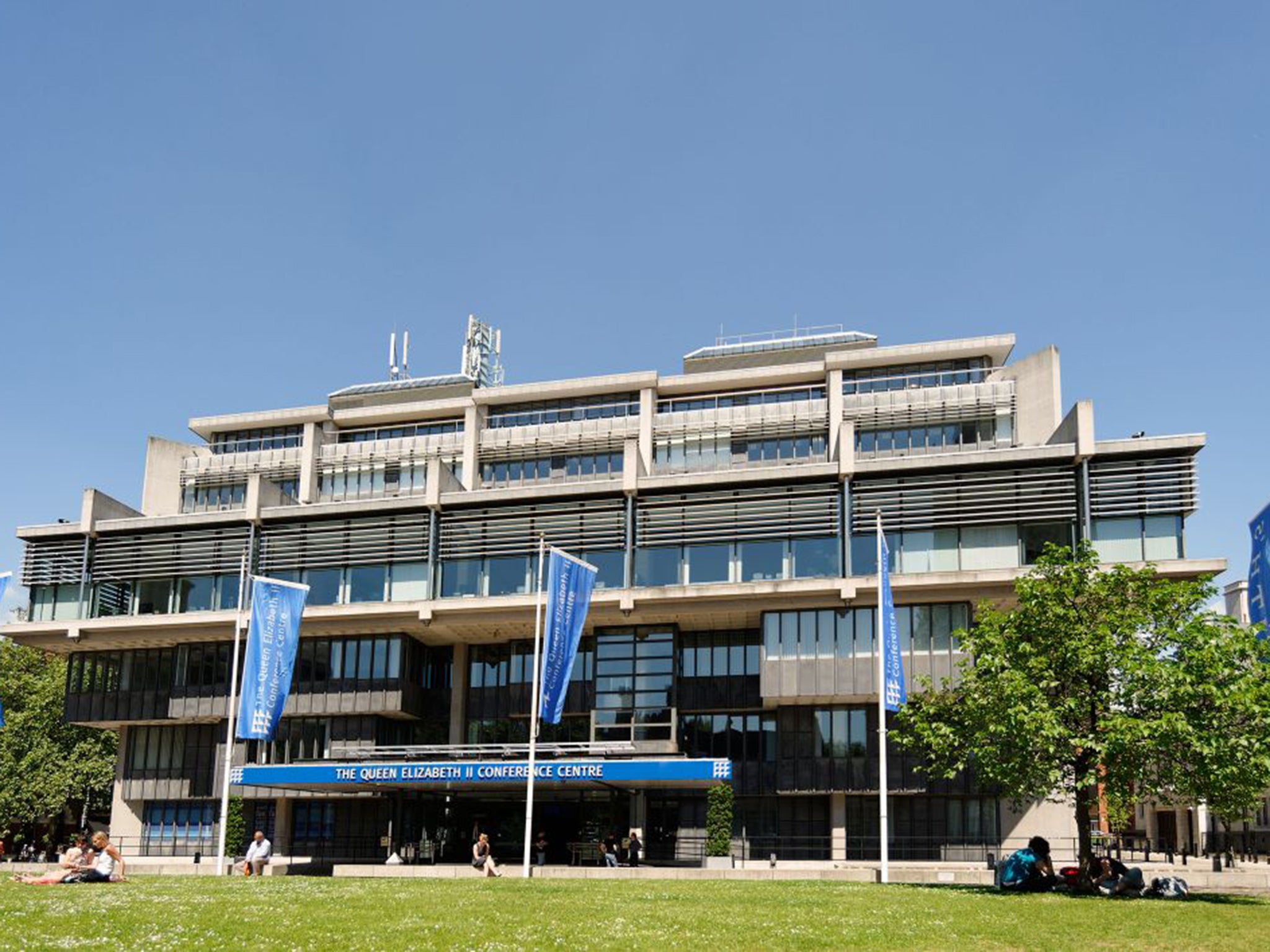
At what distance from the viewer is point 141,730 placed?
66062 millimetres

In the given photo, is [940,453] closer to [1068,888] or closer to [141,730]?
[1068,888]

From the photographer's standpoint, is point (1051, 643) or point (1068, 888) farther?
point (1051, 643)

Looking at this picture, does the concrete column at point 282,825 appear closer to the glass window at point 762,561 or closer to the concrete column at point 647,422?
the concrete column at point 647,422

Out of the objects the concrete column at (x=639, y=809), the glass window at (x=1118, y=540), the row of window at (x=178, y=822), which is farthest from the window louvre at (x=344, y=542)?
the glass window at (x=1118, y=540)

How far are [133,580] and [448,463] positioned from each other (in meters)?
16.1

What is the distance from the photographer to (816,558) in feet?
181

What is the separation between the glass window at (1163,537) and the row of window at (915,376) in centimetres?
1364

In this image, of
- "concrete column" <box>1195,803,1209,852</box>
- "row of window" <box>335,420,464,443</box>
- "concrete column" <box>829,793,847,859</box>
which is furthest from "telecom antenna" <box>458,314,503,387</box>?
"concrete column" <box>1195,803,1209,852</box>

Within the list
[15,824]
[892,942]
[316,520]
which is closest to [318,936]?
[892,942]

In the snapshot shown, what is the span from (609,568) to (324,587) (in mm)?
13664

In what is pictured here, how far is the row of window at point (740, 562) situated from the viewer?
181ft

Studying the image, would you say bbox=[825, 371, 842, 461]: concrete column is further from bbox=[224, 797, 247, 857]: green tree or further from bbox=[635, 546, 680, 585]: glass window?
bbox=[224, 797, 247, 857]: green tree

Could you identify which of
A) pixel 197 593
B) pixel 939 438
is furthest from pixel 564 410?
pixel 197 593

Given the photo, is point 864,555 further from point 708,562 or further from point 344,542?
point 344,542
